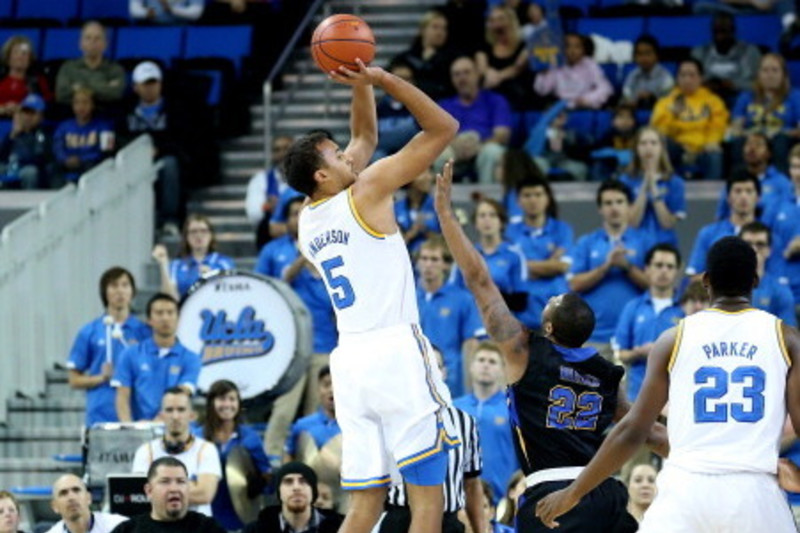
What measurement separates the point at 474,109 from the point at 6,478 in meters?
5.22

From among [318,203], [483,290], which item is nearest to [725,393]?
[483,290]

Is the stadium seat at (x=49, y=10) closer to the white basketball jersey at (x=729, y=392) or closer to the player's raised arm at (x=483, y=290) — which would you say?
the player's raised arm at (x=483, y=290)

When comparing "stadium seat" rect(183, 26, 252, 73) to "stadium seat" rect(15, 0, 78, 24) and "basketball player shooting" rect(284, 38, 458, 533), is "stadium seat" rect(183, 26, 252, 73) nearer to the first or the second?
"stadium seat" rect(15, 0, 78, 24)

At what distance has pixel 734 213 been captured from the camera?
1587 centimetres

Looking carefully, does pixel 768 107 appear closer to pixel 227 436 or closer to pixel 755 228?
pixel 755 228

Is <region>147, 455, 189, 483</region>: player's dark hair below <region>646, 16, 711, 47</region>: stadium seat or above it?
below

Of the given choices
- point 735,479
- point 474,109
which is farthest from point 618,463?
point 474,109

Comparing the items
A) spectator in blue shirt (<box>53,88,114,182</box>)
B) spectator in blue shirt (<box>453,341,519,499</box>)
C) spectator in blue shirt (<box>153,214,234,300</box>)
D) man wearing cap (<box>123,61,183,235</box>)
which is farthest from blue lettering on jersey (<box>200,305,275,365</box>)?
spectator in blue shirt (<box>53,88,114,182</box>)

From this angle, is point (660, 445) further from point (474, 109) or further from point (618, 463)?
point (474, 109)

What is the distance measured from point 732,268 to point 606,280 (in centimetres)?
732

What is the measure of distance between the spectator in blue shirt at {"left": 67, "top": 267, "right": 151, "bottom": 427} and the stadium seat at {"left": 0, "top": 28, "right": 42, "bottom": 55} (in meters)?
5.67

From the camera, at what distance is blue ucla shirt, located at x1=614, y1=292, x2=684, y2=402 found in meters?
15.0

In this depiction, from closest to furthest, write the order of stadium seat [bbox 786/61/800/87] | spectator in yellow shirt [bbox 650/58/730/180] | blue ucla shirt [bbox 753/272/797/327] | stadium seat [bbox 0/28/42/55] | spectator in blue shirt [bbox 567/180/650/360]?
1. blue ucla shirt [bbox 753/272/797/327]
2. spectator in blue shirt [bbox 567/180/650/360]
3. spectator in yellow shirt [bbox 650/58/730/180]
4. stadium seat [bbox 786/61/800/87]
5. stadium seat [bbox 0/28/42/55]

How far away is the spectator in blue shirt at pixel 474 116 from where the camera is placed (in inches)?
714
